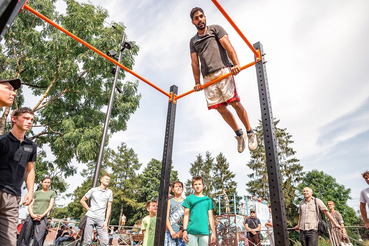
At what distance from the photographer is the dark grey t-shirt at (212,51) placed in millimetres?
2973

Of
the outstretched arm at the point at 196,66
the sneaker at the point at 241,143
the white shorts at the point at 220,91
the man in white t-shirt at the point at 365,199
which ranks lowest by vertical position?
the man in white t-shirt at the point at 365,199

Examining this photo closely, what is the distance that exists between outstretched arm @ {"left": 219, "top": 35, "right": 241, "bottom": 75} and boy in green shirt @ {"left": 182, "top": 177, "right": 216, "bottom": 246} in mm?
1710

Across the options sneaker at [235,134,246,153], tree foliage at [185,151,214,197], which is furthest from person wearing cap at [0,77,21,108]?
tree foliage at [185,151,214,197]

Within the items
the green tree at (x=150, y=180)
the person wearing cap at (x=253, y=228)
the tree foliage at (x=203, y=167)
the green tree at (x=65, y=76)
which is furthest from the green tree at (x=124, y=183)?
the person wearing cap at (x=253, y=228)

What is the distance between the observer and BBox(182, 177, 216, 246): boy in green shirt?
118 inches

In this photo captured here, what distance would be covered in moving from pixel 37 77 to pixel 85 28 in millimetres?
2941

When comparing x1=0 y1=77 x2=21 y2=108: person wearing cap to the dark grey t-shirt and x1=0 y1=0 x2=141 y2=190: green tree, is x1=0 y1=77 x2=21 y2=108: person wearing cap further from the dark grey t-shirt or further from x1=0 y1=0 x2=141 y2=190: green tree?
x1=0 y1=0 x2=141 y2=190: green tree

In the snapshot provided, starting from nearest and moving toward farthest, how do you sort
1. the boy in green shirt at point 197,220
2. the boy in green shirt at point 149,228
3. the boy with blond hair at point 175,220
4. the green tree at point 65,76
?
the boy in green shirt at point 197,220
the boy with blond hair at point 175,220
the boy in green shirt at point 149,228
the green tree at point 65,76

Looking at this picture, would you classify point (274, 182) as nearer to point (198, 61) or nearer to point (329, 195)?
point (198, 61)

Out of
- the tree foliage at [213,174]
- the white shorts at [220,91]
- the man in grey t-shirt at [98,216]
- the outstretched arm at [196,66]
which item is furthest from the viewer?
the tree foliage at [213,174]

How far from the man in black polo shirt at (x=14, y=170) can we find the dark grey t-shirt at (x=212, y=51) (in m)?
2.10

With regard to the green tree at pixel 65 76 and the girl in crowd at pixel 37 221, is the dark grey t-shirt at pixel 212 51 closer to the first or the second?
the girl in crowd at pixel 37 221

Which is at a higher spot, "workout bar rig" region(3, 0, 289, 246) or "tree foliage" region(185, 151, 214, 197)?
"tree foliage" region(185, 151, 214, 197)

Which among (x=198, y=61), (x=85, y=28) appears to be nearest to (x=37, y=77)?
(x=85, y=28)
